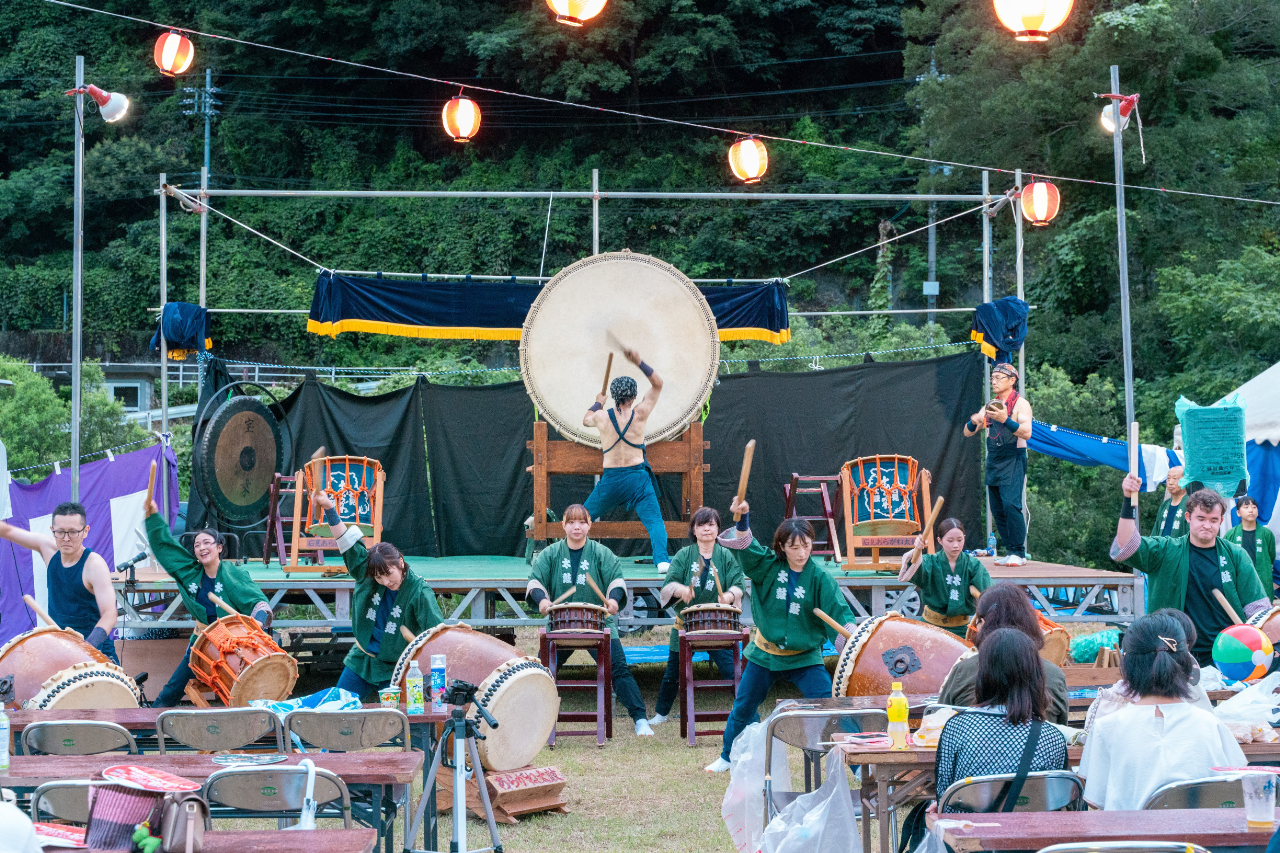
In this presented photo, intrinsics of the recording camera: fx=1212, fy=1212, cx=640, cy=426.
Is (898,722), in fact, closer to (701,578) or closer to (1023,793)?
(1023,793)

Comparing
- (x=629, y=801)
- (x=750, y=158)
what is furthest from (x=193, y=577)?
(x=750, y=158)

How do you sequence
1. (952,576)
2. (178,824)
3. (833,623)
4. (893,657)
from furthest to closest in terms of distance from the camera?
(952,576), (833,623), (893,657), (178,824)

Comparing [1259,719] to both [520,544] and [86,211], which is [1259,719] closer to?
[520,544]

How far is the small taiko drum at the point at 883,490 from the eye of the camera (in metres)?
7.95

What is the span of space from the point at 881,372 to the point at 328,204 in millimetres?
19848

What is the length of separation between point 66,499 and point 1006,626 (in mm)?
6798

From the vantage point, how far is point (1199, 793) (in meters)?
2.83

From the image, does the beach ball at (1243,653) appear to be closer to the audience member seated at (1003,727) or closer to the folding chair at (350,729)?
the audience member seated at (1003,727)

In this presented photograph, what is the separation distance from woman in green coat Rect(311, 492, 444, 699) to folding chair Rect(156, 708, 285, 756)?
1.46 metres

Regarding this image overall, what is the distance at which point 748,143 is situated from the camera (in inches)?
367

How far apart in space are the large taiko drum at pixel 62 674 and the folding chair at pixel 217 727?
114 cm

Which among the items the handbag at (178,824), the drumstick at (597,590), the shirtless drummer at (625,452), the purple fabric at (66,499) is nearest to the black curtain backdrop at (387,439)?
the purple fabric at (66,499)

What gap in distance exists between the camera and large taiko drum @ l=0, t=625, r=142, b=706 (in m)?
4.78

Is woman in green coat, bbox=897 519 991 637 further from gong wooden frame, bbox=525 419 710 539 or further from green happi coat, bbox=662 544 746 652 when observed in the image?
gong wooden frame, bbox=525 419 710 539
